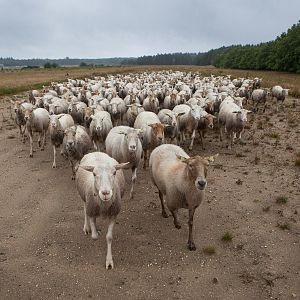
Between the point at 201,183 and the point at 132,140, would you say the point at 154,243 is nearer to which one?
the point at 201,183

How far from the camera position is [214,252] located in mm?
8539

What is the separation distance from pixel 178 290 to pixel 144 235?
7.38ft

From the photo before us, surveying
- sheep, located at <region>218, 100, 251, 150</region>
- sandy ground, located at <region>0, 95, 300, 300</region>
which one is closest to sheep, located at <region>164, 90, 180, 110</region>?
sheep, located at <region>218, 100, 251, 150</region>

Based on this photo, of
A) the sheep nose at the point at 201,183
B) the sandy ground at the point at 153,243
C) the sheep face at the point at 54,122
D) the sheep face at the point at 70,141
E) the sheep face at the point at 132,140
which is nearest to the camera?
the sandy ground at the point at 153,243

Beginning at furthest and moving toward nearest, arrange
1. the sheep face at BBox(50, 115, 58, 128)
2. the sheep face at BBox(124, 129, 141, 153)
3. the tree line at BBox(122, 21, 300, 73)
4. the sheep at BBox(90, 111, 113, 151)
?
the tree line at BBox(122, 21, 300, 73) → the sheep face at BBox(50, 115, 58, 128) → the sheep at BBox(90, 111, 113, 151) → the sheep face at BBox(124, 129, 141, 153)

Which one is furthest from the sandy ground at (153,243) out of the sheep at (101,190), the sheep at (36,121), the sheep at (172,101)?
the sheep at (172,101)

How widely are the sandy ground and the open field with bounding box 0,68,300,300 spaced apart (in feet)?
0.08

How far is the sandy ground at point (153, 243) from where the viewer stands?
7.40m

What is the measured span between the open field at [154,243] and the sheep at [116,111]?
5.53 metres

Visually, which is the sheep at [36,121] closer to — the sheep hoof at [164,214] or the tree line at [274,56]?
the sheep hoof at [164,214]

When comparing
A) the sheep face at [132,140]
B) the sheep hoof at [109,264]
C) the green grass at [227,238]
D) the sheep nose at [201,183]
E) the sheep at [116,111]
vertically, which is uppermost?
the sheep nose at [201,183]

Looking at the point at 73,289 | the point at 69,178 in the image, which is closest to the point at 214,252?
the point at 73,289

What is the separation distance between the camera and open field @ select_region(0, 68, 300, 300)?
7.40 meters

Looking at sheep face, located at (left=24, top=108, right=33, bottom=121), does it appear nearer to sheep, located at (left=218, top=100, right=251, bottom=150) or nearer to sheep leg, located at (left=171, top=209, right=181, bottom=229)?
sheep, located at (left=218, top=100, right=251, bottom=150)
